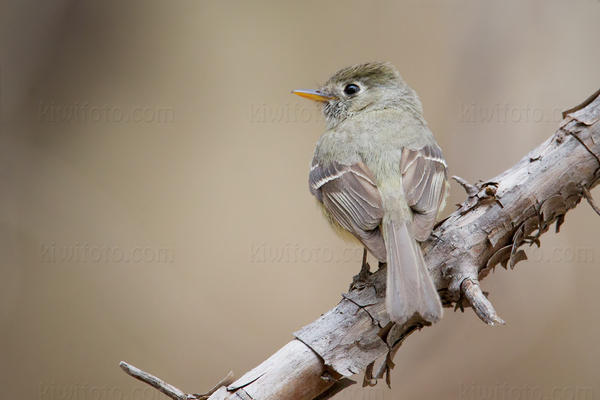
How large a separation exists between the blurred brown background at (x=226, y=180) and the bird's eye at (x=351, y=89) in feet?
4.91

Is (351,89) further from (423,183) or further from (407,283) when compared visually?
(407,283)

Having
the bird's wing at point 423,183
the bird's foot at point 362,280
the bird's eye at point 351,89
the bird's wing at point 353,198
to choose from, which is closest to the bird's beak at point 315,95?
the bird's eye at point 351,89

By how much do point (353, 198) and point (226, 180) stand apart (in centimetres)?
281

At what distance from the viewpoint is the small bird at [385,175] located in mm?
2795

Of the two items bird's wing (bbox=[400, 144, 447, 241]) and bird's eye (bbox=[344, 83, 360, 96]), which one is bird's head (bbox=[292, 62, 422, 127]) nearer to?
bird's eye (bbox=[344, 83, 360, 96])

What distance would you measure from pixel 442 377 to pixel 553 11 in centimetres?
376

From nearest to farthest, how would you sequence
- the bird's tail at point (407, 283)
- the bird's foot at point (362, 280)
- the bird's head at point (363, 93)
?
the bird's tail at point (407, 283) < the bird's foot at point (362, 280) < the bird's head at point (363, 93)

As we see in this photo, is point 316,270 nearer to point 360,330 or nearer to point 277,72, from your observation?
point 277,72

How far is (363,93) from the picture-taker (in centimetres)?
463

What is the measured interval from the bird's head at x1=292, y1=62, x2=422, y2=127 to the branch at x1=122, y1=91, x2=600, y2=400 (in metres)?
1.60

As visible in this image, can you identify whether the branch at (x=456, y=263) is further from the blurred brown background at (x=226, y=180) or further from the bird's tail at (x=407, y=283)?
the blurred brown background at (x=226, y=180)

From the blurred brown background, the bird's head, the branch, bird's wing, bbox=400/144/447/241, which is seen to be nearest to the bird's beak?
the bird's head

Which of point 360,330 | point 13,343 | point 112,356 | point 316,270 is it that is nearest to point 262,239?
point 316,270

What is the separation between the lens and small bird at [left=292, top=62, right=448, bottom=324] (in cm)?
279
